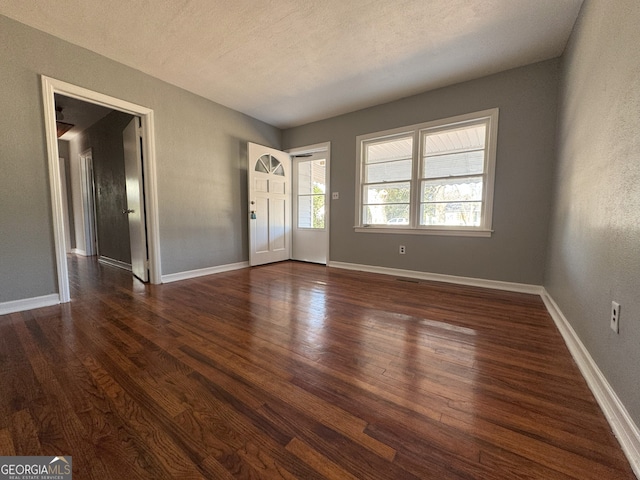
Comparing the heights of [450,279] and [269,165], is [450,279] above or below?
below

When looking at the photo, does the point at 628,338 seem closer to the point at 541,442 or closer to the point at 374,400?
the point at 541,442

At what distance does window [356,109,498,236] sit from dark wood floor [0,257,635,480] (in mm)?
1382

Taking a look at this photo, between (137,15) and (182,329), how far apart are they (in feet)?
8.49

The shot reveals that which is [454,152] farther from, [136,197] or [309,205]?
[136,197]

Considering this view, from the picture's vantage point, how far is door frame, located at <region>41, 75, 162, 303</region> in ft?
7.62

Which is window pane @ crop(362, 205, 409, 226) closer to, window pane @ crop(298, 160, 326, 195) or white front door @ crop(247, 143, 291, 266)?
window pane @ crop(298, 160, 326, 195)

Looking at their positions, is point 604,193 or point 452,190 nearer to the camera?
point 604,193

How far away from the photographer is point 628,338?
103 centimetres

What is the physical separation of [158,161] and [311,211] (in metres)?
2.53

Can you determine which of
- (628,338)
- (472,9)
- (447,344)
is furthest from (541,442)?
(472,9)

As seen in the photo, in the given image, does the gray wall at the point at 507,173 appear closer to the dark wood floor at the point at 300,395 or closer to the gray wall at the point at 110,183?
the dark wood floor at the point at 300,395

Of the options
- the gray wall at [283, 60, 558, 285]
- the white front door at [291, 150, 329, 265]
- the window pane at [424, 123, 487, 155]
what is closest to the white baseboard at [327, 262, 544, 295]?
the gray wall at [283, 60, 558, 285]

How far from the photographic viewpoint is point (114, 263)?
4.34m

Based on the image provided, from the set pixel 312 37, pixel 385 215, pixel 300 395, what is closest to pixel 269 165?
pixel 385 215
